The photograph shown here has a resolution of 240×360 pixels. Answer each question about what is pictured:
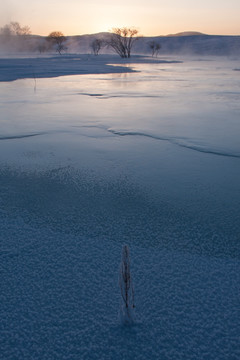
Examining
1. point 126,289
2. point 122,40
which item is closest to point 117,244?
point 126,289

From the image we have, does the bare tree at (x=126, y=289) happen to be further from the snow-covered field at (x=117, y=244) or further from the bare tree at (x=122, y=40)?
the bare tree at (x=122, y=40)

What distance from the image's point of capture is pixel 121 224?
92.7 inches

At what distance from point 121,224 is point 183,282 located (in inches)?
31.2

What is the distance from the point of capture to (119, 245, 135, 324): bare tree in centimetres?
122

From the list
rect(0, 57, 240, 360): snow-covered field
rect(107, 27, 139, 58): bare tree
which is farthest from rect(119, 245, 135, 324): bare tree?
rect(107, 27, 139, 58): bare tree

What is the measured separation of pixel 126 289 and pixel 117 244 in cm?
78

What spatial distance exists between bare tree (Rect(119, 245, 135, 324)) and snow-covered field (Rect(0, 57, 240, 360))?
0.06 meters

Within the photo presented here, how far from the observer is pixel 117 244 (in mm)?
2064

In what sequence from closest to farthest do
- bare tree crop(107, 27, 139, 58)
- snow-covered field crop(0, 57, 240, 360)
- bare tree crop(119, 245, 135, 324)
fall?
bare tree crop(119, 245, 135, 324) < snow-covered field crop(0, 57, 240, 360) < bare tree crop(107, 27, 139, 58)

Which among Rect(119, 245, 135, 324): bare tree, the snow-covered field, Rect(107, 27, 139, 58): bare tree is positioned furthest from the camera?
Rect(107, 27, 139, 58): bare tree

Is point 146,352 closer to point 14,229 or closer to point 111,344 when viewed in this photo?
point 111,344

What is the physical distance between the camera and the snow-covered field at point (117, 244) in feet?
4.46

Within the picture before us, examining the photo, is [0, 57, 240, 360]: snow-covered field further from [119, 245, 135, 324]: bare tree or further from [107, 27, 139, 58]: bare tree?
[107, 27, 139, 58]: bare tree

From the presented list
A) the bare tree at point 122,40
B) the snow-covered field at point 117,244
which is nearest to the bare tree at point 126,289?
the snow-covered field at point 117,244
